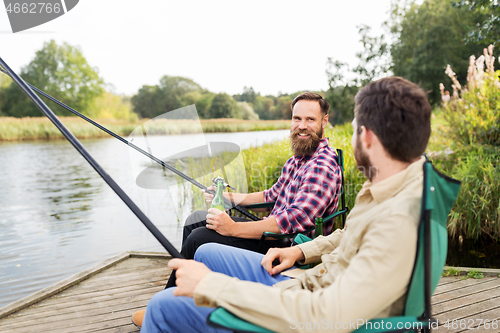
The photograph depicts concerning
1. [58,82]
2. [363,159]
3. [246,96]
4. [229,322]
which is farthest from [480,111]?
[58,82]

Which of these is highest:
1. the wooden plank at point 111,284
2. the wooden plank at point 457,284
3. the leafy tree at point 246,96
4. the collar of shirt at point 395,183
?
the leafy tree at point 246,96

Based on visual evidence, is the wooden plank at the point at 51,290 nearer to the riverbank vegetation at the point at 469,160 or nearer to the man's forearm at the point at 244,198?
the man's forearm at the point at 244,198

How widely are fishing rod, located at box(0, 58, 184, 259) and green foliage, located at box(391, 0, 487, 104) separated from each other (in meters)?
21.7

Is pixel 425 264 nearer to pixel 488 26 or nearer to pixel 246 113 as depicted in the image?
pixel 246 113

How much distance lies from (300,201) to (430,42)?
23006 mm

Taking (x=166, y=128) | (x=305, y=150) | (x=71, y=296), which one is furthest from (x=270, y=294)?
(x=71, y=296)

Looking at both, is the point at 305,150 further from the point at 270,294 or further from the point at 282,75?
the point at 282,75

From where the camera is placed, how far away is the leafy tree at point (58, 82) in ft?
62.0

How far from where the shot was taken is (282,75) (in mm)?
15312

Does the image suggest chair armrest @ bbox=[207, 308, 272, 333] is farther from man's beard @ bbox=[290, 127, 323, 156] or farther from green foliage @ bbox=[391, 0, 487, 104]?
green foliage @ bbox=[391, 0, 487, 104]

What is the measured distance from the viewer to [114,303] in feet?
6.75

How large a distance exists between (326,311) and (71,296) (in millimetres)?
2048

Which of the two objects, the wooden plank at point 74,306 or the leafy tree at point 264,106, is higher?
the leafy tree at point 264,106

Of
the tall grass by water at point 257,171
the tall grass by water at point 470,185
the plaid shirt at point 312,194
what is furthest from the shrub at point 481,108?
the plaid shirt at point 312,194
